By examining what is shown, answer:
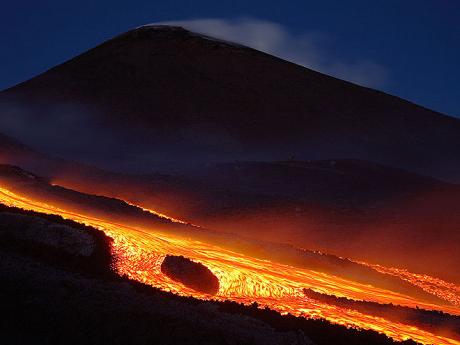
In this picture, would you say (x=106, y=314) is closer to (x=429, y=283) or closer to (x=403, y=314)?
(x=403, y=314)

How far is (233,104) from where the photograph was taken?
3787 inches

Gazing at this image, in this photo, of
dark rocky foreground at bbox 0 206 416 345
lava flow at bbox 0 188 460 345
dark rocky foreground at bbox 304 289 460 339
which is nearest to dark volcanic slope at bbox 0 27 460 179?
lava flow at bbox 0 188 460 345

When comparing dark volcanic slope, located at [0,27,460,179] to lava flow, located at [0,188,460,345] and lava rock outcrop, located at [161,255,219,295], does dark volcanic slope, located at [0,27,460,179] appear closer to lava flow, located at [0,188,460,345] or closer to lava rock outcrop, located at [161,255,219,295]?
lava flow, located at [0,188,460,345]

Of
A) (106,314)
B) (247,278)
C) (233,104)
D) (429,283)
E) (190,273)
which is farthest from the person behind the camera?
(233,104)

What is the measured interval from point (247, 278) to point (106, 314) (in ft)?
31.0

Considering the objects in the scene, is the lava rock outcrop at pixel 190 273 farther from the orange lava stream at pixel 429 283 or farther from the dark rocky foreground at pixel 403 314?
the orange lava stream at pixel 429 283

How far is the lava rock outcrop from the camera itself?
19.2 m

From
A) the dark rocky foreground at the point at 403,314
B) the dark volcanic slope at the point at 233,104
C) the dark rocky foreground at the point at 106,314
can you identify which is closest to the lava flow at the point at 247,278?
the dark rocky foreground at the point at 403,314

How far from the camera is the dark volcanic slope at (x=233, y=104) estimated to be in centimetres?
8366

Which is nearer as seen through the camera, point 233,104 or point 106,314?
point 106,314

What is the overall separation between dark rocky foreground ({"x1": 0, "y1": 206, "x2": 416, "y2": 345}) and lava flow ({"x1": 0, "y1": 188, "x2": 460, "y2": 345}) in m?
1.96

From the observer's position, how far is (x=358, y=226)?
128ft

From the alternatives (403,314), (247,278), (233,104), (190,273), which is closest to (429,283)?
(403,314)

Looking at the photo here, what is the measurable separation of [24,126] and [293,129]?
1472 inches
